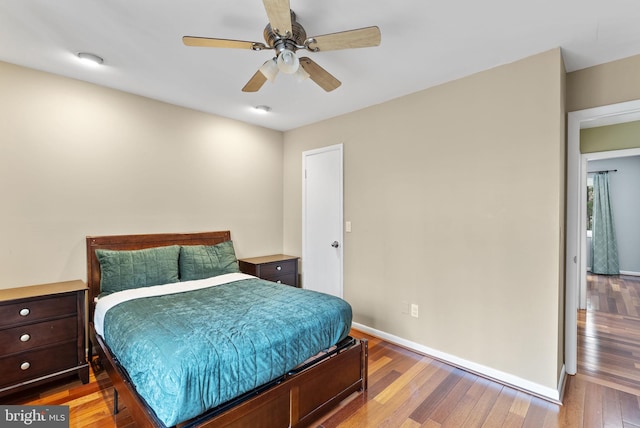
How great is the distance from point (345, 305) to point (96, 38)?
8.46ft

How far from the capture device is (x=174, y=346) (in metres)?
1.54

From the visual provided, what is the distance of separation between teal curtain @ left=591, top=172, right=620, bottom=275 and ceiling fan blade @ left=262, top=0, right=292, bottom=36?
7402 millimetres

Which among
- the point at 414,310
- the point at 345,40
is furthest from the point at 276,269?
the point at 345,40

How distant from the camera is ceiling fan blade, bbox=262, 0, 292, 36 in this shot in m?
1.40

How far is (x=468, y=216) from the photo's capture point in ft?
8.68

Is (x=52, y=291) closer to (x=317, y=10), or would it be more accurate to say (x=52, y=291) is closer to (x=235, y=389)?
(x=235, y=389)

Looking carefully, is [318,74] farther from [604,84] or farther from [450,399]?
[450,399]

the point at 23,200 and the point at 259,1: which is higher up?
the point at 259,1

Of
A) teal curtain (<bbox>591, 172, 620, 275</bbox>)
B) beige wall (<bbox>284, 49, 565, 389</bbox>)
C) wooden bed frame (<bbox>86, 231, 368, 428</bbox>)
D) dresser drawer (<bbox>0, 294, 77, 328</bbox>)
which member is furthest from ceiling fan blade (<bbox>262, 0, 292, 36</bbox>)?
teal curtain (<bbox>591, 172, 620, 275</bbox>)

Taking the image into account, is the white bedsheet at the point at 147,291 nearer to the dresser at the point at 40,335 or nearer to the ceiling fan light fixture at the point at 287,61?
the dresser at the point at 40,335

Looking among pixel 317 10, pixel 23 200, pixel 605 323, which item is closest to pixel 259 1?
pixel 317 10

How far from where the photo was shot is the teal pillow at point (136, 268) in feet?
8.68

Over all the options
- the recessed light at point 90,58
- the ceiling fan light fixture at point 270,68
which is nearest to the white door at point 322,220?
the ceiling fan light fixture at point 270,68

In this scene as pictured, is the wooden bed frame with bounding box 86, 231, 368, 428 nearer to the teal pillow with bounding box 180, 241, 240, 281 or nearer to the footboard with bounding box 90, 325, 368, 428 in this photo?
the footboard with bounding box 90, 325, 368, 428
